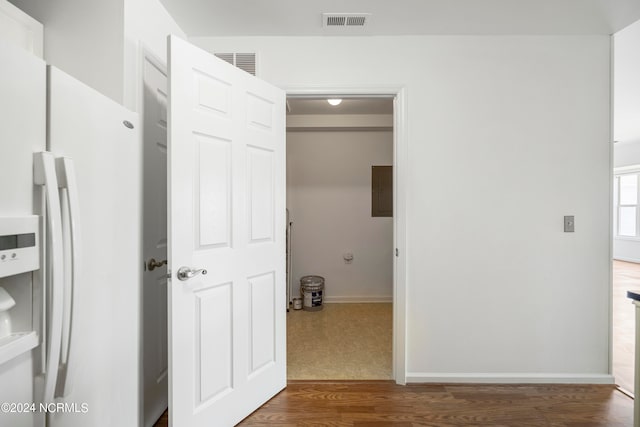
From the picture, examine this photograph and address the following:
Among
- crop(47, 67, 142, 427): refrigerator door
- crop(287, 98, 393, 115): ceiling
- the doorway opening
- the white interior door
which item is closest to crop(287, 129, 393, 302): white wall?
the doorway opening

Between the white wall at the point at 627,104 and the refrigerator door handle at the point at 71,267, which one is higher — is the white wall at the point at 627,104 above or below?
above

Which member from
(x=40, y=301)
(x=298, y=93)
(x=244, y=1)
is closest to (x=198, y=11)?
(x=244, y=1)

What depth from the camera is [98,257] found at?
3.28 feet

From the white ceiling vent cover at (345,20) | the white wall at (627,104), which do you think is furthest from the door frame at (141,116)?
the white wall at (627,104)

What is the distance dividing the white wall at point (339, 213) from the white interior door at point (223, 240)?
201 centimetres

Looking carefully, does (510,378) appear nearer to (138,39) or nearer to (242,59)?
(242,59)

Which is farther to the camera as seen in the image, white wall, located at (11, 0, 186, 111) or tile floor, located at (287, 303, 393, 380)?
tile floor, located at (287, 303, 393, 380)

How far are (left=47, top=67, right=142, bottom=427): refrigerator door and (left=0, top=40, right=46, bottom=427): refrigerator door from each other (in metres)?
0.05

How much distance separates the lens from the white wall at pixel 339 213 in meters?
4.02

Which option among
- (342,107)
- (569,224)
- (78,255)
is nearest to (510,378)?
(569,224)

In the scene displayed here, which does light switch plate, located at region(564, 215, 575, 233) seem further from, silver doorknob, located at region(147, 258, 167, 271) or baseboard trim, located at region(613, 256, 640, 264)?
baseboard trim, located at region(613, 256, 640, 264)

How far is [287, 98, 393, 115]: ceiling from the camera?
3369mm

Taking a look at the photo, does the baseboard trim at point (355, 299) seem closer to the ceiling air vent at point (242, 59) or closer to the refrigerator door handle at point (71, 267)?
the ceiling air vent at point (242, 59)

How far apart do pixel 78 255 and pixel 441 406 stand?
2088mm
